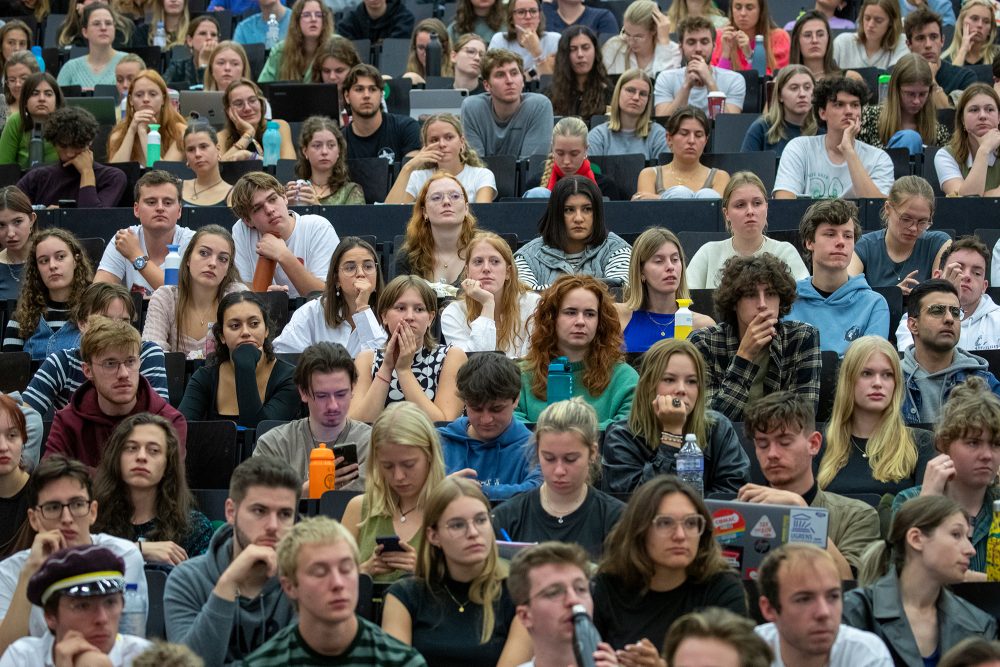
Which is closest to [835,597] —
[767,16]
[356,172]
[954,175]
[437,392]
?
[437,392]

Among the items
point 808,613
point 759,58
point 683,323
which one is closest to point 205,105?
point 759,58

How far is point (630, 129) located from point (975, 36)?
2.49 m

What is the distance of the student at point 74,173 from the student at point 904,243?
401cm

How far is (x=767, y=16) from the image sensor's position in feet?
35.9

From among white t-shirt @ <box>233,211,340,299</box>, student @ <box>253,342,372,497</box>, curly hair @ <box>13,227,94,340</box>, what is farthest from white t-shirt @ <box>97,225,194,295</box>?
student @ <box>253,342,372,497</box>

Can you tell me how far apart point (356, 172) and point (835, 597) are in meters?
5.38

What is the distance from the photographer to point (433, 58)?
11.3 meters

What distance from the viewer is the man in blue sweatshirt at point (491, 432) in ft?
19.0

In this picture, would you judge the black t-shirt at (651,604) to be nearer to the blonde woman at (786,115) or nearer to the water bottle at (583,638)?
the water bottle at (583,638)

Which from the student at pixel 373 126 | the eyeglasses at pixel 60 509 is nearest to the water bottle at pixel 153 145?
the student at pixel 373 126

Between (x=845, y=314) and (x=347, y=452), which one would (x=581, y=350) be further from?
(x=845, y=314)

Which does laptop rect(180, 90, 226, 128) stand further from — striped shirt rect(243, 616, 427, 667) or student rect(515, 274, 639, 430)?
striped shirt rect(243, 616, 427, 667)

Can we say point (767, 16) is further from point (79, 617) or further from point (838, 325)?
point (79, 617)

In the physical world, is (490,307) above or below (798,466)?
above
